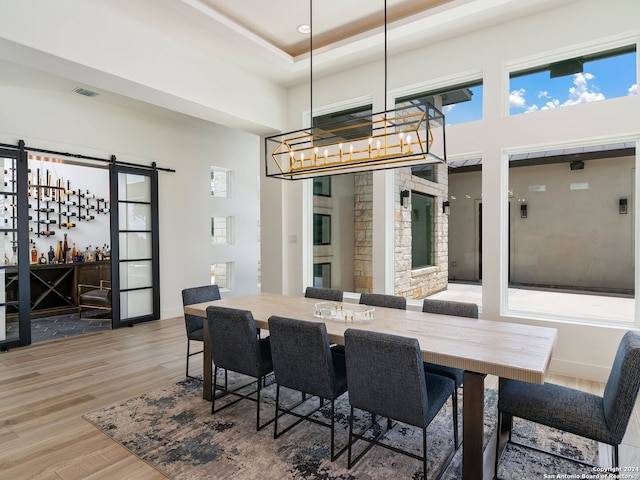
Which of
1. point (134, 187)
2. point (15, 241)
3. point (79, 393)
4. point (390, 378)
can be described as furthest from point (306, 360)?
point (134, 187)

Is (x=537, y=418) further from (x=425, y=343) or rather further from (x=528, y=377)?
(x=425, y=343)

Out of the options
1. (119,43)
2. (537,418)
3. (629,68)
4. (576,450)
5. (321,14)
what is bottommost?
(576,450)

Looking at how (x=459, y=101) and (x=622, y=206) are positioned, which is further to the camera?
(x=459, y=101)

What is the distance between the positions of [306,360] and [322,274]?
3.35m

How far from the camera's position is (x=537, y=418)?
2010mm

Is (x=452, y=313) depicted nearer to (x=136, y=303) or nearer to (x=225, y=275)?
(x=136, y=303)

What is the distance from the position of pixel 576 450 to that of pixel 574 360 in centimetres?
148

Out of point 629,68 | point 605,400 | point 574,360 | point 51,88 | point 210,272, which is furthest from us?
point 210,272

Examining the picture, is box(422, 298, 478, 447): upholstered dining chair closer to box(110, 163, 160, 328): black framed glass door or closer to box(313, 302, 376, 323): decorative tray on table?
box(313, 302, 376, 323): decorative tray on table

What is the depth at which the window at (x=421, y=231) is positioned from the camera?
193 inches

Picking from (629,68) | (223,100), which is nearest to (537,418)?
(629,68)

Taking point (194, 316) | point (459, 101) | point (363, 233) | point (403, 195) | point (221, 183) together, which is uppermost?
point (459, 101)

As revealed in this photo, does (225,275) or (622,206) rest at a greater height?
(622,206)

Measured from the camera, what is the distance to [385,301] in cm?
347
